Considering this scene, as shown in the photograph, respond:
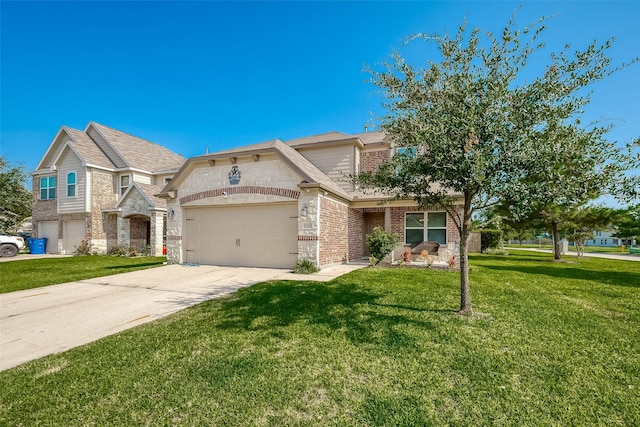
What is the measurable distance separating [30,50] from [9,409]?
68.9 feet

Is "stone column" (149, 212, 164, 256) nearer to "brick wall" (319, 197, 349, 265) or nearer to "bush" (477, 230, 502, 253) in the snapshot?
"brick wall" (319, 197, 349, 265)

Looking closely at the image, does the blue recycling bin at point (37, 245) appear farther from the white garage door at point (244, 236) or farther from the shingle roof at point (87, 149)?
the white garage door at point (244, 236)

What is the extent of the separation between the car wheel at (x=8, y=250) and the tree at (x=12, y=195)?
535 centimetres

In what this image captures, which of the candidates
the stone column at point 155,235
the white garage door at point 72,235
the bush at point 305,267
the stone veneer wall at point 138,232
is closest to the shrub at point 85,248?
the white garage door at point 72,235

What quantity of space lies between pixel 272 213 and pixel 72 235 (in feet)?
60.2

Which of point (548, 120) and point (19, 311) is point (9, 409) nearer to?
point (19, 311)

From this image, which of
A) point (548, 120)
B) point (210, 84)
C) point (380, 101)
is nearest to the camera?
point (548, 120)

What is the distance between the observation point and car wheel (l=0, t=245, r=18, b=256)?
1766 cm

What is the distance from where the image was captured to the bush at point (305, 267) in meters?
9.75

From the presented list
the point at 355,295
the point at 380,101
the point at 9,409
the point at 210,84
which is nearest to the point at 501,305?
the point at 355,295

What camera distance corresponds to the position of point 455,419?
262 centimetres

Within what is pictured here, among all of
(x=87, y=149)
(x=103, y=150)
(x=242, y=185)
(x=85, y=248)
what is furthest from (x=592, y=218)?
(x=87, y=149)

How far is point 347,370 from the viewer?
342 cm

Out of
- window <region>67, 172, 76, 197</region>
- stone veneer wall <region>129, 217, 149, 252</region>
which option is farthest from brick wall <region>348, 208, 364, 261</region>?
window <region>67, 172, 76, 197</region>
